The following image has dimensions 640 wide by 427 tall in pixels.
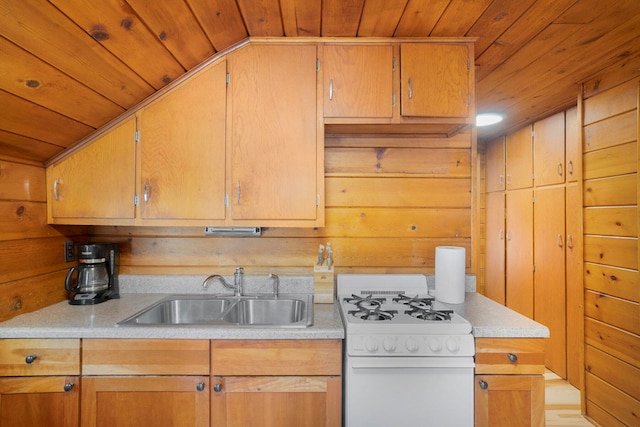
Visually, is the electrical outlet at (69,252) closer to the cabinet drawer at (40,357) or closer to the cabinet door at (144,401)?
the cabinet drawer at (40,357)

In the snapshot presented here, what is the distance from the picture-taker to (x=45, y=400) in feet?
4.44

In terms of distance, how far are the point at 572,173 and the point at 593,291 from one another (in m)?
0.92

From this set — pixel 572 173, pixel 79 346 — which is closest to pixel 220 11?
pixel 79 346

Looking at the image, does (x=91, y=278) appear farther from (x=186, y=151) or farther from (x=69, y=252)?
→ (x=186, y=151)

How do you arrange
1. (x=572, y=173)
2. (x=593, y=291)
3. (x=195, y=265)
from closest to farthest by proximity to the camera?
(x=195, y=265) < (x=593, y=291) < (x=572, y=173)

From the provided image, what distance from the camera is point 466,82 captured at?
1.65 meters

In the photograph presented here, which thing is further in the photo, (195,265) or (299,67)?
(195,265)

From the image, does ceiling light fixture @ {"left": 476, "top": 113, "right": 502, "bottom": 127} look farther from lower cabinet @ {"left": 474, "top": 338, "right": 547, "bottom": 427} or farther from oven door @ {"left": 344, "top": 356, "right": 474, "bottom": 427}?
oven door @ {"left": 344, "top": 356, "right": 474, "bottom": 427}

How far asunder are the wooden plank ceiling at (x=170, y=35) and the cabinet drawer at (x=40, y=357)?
838 millimetres

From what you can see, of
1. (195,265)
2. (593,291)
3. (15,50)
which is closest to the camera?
(15,50)

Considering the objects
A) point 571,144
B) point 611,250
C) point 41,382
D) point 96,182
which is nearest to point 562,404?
point 611,250

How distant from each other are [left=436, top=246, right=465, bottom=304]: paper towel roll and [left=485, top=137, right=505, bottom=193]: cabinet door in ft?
7.46

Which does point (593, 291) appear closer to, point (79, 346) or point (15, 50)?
point (79, 346)

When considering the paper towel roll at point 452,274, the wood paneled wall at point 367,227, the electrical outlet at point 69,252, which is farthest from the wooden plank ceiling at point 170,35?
the paper towel roll at point 452,274
